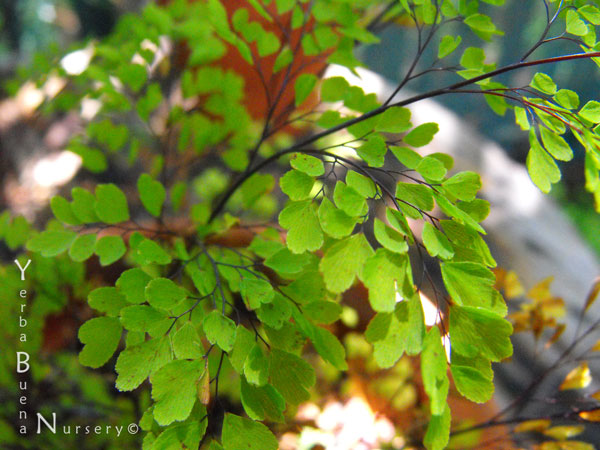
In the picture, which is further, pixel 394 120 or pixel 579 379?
pixel 579 379

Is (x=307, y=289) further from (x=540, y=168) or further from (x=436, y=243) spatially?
(x=540, y=168)

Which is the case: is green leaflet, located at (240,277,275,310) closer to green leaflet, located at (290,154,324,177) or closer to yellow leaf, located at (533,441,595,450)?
green leaflet, located at (290,154,324,177)

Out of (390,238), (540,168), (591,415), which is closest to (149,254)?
(390,238)

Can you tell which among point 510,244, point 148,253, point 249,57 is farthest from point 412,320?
point 510,244

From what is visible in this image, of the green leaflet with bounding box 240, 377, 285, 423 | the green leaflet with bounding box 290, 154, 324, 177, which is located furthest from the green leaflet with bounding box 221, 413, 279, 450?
the green leaflet with bounding box 290, 154, 324, 177

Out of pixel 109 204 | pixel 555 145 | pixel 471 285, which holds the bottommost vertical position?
pixel 471 285

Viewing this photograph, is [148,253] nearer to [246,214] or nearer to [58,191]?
[246,214]
